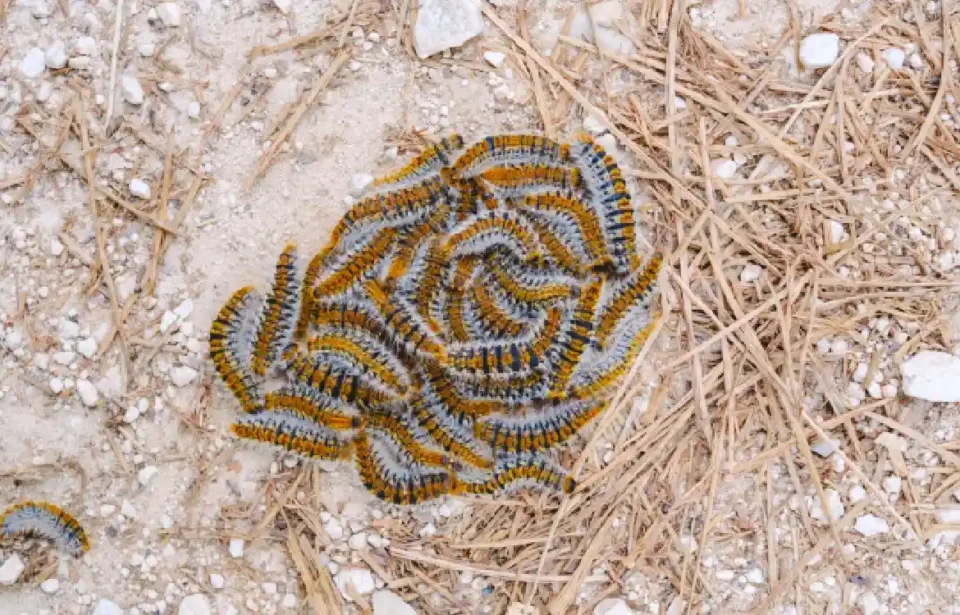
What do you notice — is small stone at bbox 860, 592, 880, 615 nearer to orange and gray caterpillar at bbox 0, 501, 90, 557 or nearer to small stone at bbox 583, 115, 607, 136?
small stone at bbox 583, 115, 607, 136

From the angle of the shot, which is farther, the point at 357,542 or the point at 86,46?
the point at 86,46

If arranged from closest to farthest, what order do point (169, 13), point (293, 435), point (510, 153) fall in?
point (293, 435)
point (510, 153)
point (169, 13)

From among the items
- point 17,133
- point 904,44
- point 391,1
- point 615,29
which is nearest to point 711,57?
point 615,29

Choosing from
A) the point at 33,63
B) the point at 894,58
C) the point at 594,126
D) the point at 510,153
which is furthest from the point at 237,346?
the point at 894,58

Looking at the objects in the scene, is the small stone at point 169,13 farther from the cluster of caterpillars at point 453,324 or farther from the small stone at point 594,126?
the small stone at point 594,126

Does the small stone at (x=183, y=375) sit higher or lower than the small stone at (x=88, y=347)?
lower

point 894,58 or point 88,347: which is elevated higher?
point 894,58

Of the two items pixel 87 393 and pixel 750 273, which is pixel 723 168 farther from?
pixel 87 393

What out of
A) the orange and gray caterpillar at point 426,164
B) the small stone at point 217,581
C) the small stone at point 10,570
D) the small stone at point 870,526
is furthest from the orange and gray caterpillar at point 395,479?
the small stone at point 870,526
